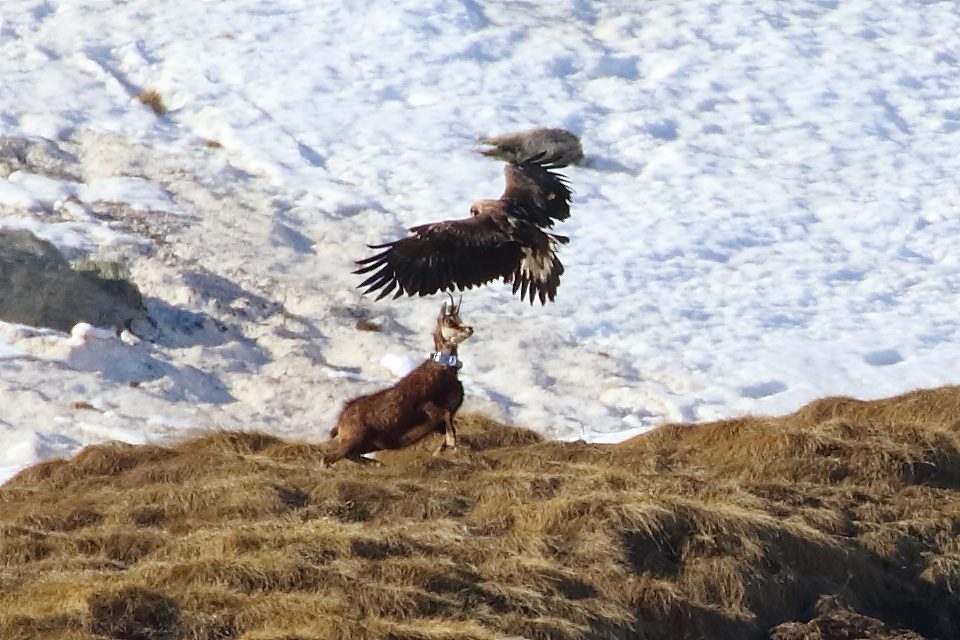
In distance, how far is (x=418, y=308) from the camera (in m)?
12.7

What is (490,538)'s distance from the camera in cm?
673

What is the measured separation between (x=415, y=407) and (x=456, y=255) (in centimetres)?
94

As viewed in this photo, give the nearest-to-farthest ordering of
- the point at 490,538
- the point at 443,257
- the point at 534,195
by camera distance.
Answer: the point at 490,538 < the point at 443,257 < the point at 534,195

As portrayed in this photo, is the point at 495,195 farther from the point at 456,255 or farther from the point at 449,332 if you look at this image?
the point at 449,332

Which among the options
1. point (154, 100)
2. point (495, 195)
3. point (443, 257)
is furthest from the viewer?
point (154, 100)

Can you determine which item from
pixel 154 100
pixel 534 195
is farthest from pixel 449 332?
pixel 154 100

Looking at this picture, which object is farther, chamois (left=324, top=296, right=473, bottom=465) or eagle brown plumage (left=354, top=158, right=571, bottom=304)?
eagle brown plumage (left=354, top=158, right=571, bottom=304)

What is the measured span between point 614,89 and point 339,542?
1089 centimetres

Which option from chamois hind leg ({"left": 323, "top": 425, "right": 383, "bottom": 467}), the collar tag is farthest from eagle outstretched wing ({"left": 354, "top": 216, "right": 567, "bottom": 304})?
chamois hind leg ({"left": 323, "top": 425, "right": 383, "bottom": 467})

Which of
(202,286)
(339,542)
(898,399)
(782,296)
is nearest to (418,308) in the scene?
(202,286)

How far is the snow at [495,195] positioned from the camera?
37.8ft

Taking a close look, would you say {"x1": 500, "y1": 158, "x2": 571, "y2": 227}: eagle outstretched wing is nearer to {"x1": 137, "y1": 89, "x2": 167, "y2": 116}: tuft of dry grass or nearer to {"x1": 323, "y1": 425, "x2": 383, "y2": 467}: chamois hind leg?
{"x1": 323, "y1": 425, "x2": 383, "y2": 467}: chamois hind leg

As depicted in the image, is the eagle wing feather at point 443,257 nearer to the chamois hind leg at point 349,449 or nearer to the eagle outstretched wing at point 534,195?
the eagle outstretched wing at point 534,195

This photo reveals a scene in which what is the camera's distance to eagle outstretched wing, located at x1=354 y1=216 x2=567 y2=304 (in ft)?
27.2
